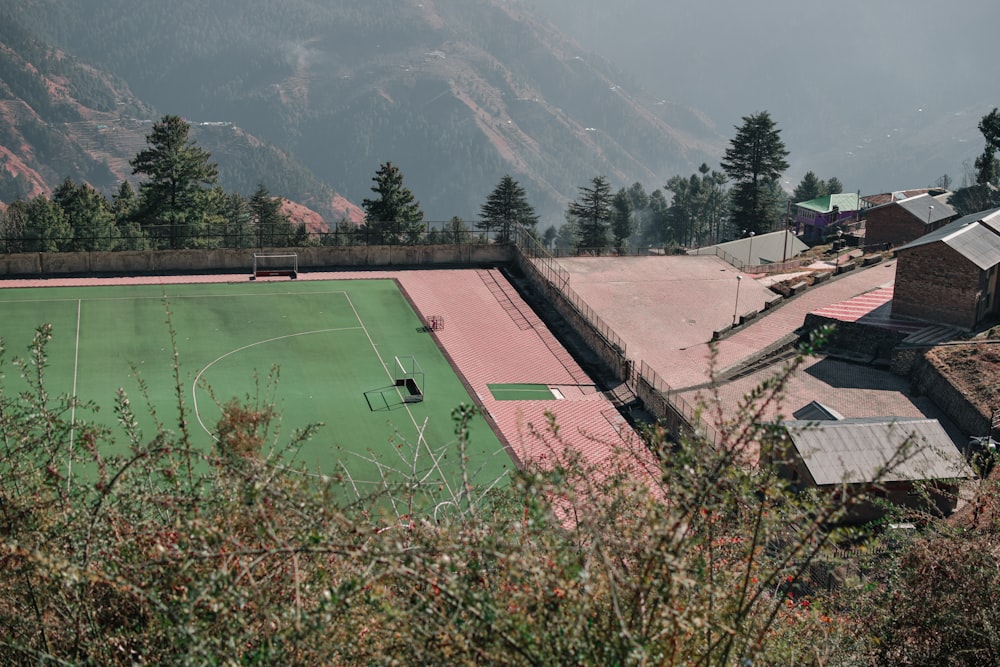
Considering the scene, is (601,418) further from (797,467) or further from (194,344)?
(194,344)

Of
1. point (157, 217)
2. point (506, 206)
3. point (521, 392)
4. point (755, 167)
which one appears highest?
point (755, 167)

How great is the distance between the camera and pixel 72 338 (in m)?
38.6

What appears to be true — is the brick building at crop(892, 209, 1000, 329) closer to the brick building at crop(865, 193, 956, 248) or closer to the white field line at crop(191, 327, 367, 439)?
the brick building at crop(865, 193, 956, 248)

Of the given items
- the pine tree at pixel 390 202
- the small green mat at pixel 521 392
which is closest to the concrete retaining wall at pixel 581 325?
the small green mat at pixel 521 392

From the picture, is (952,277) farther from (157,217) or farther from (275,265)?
(157,217)

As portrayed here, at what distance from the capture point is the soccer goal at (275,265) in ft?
154

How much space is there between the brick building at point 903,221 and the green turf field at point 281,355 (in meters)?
33.1

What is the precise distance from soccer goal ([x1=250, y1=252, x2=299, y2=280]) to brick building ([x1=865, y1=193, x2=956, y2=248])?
35.9 meters

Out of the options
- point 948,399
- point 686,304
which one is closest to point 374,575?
point 948,399

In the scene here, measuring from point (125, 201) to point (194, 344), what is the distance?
50.0 meters

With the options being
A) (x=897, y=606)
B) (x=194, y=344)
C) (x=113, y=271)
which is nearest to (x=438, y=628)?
(x=897, y=606)

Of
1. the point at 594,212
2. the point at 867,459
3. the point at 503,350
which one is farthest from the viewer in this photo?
the point at 594,212

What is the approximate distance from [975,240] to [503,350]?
19.3 metres

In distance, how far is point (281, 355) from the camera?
126 feet
